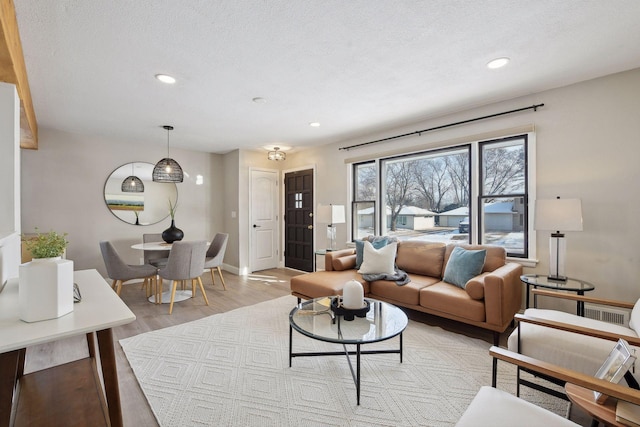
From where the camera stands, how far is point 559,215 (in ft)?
8.46

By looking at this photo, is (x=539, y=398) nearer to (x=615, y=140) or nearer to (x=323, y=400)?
(x=323, y=400)

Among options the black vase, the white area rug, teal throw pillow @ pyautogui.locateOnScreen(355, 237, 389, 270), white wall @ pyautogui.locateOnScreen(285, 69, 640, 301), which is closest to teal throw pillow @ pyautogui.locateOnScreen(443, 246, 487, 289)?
the white area rug

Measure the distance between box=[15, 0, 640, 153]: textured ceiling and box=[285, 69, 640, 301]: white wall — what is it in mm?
191

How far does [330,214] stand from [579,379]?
3439mm

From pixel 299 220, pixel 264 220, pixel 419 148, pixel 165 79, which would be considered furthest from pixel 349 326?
pixel 264 220

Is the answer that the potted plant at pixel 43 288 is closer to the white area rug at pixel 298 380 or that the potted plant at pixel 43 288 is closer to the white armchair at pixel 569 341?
the white area rug at pixel 298 380

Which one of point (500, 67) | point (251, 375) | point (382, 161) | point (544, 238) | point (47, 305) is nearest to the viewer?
point (47, 305)

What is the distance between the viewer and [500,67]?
2.48 meters

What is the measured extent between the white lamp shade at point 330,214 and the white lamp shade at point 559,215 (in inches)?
98.1

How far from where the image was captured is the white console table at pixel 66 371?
1.04 meters

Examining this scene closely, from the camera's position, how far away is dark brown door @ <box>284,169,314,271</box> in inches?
221

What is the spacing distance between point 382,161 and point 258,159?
2.60 m

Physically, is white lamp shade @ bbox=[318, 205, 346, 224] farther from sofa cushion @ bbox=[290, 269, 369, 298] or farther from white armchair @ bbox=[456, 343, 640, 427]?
white armchair @ bbox=[456, 343, 640, 427]

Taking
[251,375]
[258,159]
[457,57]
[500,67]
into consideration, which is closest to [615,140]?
[500,67]
